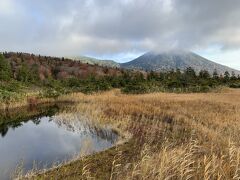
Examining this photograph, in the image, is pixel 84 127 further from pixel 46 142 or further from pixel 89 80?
pixel 89 80

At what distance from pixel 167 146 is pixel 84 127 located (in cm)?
965

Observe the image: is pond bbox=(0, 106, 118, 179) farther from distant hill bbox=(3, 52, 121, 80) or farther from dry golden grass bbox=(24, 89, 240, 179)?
distant hill bbox=(3, 52, 121, 80)

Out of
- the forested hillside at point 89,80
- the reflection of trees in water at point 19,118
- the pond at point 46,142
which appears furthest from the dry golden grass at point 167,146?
the forested hillside at point 89,80

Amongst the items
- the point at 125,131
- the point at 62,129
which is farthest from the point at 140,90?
the point at 125,131

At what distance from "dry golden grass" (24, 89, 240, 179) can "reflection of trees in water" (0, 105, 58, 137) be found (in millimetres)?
3682

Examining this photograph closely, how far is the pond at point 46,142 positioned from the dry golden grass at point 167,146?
48.4 inches

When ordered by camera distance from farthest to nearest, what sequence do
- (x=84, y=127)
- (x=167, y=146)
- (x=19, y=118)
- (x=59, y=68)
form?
(x=59, y=68)
(x=19, y=118)
(x=84, y=127)
(x=167, y=146)

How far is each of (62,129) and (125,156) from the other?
9.44m

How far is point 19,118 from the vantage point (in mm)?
26688

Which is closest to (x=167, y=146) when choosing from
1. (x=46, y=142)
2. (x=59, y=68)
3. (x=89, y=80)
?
(x=46, y=142)

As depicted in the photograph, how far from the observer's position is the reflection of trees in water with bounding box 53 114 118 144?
17.1m

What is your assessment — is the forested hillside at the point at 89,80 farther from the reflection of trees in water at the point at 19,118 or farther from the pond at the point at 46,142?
the pond at the point at 46,142

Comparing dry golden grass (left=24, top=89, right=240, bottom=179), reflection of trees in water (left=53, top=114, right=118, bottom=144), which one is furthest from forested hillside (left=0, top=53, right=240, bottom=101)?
dry golden grass (left=24, top=89, right=240, bottom=179)

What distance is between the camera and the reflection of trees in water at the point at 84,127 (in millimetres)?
17109
